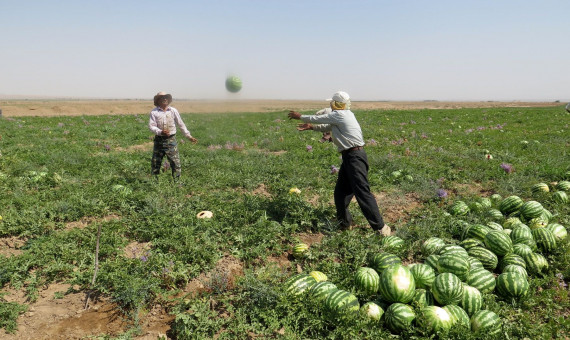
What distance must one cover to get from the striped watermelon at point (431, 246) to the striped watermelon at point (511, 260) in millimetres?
742

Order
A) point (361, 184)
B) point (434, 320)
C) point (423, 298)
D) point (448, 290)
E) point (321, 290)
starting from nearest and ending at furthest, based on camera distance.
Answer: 1. point (434, 320)
2. point (448, 290)
3. point (423, 298)
4. point (321, 290)
5. point (361, 184)

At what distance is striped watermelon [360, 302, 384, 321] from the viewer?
3.37 m

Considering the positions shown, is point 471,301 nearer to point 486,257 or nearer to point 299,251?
point 486,257

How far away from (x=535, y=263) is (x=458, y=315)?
74.8 inches

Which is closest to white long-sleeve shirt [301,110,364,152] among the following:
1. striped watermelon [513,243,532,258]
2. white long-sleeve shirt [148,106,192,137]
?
striped watermelon [513,243,532,258]

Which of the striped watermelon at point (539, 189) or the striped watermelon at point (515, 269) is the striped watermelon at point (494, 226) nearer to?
the striped watermelon at point (515, 269)

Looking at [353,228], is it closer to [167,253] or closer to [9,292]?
[167,253]

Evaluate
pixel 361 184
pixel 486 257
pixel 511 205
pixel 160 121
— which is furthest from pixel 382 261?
pixel 160 121

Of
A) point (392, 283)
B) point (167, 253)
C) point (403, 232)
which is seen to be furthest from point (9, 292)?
point (403, 232)

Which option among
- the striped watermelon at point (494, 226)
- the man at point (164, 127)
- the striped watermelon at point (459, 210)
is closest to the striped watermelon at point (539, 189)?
the striped watermelon at point (459, 210)

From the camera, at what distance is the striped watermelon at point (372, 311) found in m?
3.37

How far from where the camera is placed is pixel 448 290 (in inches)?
133

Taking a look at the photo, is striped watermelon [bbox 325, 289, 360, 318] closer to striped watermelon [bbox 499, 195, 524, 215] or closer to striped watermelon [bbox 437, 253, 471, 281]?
striped watermelon [bbox 437, 253, 471, 281]

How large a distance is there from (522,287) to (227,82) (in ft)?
Result: 21.9
